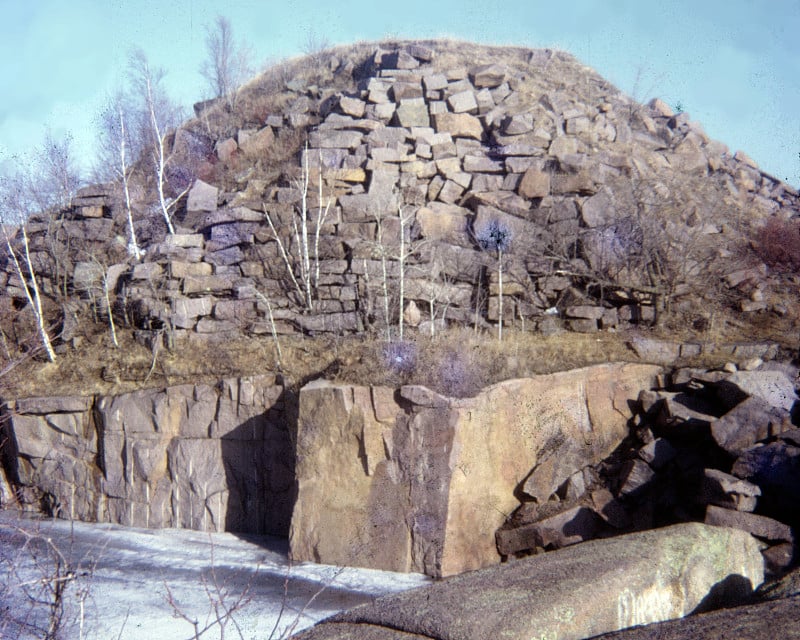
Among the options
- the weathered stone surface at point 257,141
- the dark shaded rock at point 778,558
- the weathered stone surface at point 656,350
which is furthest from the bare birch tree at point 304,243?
the dark shaded rock at point 778,558

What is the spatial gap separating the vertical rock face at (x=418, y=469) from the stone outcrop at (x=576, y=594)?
279 cm

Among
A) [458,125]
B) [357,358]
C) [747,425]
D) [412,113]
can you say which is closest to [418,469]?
[357,358]

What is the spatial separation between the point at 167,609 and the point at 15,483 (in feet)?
17.7

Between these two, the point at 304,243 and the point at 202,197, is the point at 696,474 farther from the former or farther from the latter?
the point at 202,197

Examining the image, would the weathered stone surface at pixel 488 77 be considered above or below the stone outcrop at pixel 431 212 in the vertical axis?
above

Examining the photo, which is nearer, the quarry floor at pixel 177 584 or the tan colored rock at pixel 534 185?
the quarry floor at pixel 177 584

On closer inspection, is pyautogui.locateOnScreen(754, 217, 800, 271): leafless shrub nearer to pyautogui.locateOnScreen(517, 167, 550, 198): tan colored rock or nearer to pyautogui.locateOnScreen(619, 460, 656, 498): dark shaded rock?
pyautogui.locateOnScreen(517, 167, 550, 198): tan colored rock

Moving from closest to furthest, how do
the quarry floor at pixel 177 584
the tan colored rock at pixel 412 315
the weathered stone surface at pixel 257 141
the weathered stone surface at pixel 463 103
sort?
the quarry floor at pixel 177 584 → the tan colored rock at pixel 412 315 → the weathered stone surface at pixel 463 103 → the weathered stone surface at pixel 257 141

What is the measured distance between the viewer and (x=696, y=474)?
7566 mm

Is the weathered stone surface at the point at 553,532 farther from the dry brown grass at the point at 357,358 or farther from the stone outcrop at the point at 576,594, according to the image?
the stone outcrop at the point at 576,594

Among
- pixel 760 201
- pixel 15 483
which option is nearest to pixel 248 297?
pixel 15 483

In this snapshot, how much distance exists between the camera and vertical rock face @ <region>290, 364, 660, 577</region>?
25.1 feet

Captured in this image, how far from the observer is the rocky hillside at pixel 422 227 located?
11828mm

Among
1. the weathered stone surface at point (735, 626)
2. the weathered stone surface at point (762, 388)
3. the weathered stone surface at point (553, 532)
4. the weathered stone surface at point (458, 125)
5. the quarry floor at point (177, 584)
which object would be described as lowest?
the quarry floor at point (177, 584)
